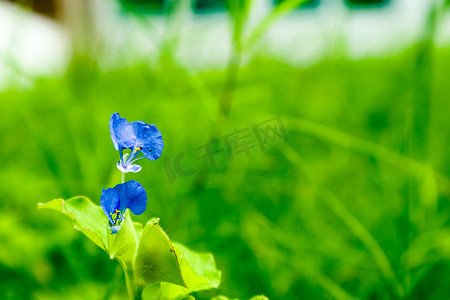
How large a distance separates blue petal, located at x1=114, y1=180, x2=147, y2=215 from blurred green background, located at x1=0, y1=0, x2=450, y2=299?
169 mm

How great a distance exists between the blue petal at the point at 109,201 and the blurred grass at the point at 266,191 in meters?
0.18

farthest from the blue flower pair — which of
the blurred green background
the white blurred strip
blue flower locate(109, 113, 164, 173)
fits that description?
the white blurred strip

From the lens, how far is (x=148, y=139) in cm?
32

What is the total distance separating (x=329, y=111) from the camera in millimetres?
1600

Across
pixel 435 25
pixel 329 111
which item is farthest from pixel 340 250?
pixel 329 111

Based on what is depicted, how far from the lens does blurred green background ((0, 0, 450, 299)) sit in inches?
27.8

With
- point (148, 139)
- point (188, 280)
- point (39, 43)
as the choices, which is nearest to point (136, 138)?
point (148, 139)

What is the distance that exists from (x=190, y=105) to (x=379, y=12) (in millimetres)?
3478

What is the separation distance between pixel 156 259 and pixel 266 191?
78 cm

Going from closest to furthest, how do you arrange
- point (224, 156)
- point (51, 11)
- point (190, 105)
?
point (224, 156), point (190, 105), point (51, 11)

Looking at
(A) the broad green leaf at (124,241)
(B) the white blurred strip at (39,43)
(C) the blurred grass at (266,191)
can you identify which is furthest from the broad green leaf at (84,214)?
(B) the white blurred strip at (39,43)

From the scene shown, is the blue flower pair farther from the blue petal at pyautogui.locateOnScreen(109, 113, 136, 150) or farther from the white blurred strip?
the white blurred strip

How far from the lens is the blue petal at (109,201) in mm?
306

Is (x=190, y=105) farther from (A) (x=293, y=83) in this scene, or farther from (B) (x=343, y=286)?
(B) (x=343, y=286)
